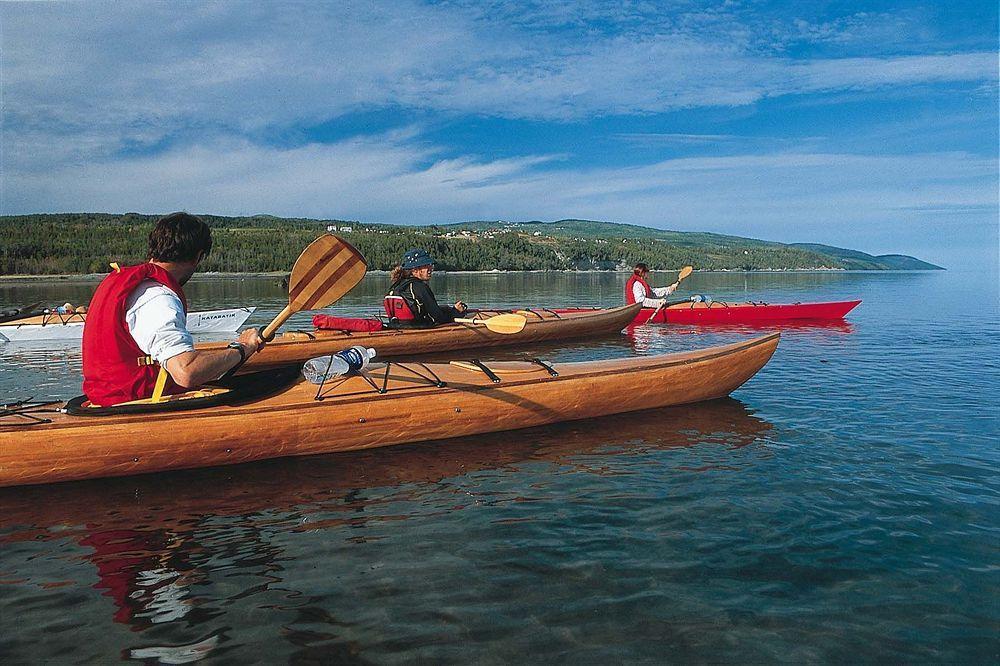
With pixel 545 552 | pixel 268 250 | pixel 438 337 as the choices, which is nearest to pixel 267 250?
pixel 268 250

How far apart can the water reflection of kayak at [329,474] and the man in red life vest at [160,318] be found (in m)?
1.21

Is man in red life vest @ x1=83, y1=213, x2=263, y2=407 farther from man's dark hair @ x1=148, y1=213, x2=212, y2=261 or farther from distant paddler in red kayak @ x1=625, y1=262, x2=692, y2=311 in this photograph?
distant paddler in red kayak @ x1=625, y1=262, x2=692, y2=311

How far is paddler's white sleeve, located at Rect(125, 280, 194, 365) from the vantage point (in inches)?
192

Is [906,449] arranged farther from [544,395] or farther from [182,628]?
[182,628]

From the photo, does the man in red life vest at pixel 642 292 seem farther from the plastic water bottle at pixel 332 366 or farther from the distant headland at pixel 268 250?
the distant headland at pixel 268 250

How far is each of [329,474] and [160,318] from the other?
7.84 feet

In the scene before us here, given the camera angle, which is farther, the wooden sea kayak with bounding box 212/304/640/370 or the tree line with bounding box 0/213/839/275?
the tree line with bounding box 0/213/839/275

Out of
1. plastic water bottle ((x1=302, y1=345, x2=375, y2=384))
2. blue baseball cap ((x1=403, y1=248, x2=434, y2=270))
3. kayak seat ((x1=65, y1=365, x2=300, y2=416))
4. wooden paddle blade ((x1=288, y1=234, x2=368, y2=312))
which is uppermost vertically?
blue baseball cap ((x1=403, y1=248, x2=434, y2=270))

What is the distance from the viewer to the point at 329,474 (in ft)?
21.4

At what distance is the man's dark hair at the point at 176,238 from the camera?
5.09 meters

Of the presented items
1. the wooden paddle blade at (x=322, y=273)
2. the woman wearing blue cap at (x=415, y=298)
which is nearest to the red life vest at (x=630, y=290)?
the woman wearing blue cap at (x=415, y=298)

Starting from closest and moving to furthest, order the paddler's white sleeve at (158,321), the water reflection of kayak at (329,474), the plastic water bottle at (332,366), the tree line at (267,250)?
1. the paddler's white sleeve at (158,321)
2. the water reflection of kayak at (329,474)
3. the plastic water bottle at (332,366)
4. the tree line at (267,250)

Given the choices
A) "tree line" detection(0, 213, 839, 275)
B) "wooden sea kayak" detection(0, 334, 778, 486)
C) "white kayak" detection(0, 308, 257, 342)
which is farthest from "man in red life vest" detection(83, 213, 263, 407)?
"tree line" detection(0, 213, 839, 275)

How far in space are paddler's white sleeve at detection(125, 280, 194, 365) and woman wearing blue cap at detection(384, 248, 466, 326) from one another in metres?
7.96
